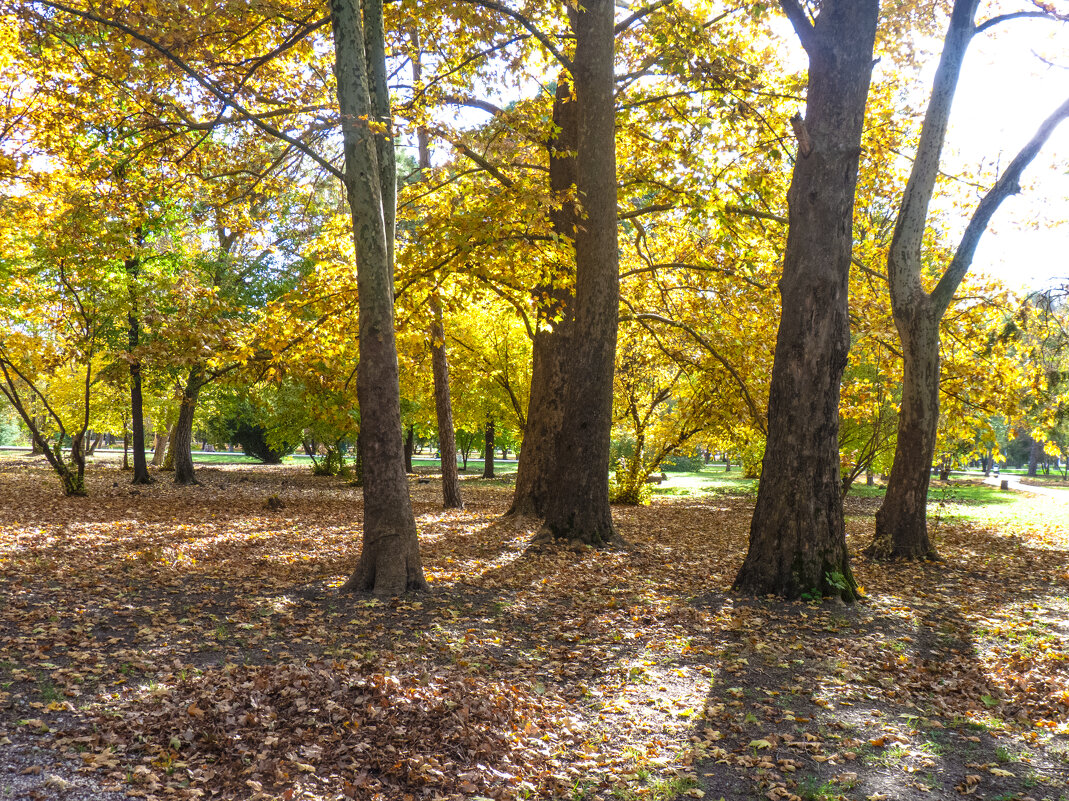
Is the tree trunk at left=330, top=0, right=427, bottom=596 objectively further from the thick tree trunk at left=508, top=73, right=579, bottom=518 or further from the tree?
the tree

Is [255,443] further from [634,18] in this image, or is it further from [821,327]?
[821,327]

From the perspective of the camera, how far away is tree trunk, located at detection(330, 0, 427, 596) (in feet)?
22.8

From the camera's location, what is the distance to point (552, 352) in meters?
12.1

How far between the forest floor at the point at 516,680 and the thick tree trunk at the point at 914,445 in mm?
647

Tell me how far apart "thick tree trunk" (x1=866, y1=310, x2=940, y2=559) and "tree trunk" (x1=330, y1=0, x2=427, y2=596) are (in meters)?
7.56

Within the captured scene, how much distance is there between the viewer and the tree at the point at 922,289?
9695mm

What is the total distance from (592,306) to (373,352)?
4099 millimetres

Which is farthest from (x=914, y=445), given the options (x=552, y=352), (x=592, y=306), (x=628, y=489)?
(x=628, y=489)

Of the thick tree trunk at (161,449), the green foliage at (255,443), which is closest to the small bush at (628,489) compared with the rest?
the thick tree trunk at (161,449)

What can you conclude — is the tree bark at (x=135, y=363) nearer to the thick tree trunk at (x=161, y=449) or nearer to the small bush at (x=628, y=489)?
the thick tree trunk at (x=161, y=449)

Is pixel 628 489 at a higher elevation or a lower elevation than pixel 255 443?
lower

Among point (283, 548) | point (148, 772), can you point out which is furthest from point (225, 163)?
point (148, 772)

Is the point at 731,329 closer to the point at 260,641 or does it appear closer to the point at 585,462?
the point at 585,462

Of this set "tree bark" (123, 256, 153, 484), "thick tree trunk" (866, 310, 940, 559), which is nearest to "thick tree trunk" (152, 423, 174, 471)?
"tree bark" (123, 256, 153, 484)
